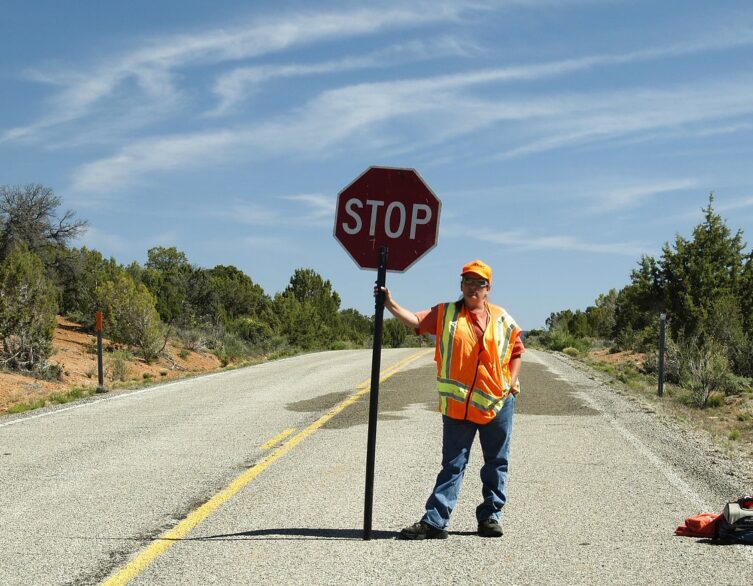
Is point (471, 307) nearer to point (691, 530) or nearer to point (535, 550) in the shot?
point (535, 550)

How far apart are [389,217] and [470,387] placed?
4.55ft

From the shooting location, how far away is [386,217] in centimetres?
640

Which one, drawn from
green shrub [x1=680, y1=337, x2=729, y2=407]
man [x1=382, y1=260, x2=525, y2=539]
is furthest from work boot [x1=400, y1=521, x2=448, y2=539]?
green shrub [x1=680, y1=337, x2=729, y2=407]

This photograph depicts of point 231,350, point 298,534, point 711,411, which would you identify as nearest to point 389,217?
point 298,534

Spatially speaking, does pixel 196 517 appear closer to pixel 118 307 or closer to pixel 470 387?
pixel 470 387

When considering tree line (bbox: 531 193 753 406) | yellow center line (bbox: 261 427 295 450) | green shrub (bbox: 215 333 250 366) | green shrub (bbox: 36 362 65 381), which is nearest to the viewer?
yellow center line (bbox: 261 427 295 450)

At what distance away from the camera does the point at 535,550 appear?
5.71 m

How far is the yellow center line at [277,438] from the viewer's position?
10201 mm

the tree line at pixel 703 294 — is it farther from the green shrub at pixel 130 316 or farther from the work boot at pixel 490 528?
the work boot at pixel 490 528

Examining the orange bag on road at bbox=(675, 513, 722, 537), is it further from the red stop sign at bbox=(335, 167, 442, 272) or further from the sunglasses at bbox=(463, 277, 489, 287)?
the red stop sign at bbox=(335, 167, 442, 272)

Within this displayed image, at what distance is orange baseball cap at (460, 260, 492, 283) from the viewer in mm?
6070

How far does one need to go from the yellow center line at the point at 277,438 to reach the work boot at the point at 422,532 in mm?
4333

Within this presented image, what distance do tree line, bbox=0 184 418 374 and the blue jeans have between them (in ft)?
62.7

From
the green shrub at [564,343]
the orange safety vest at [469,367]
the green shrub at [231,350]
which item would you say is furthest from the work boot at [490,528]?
the green shrub at [564,343]
